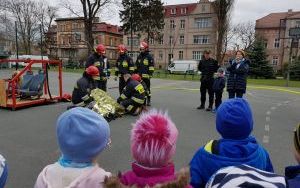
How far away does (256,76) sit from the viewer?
3825 cm

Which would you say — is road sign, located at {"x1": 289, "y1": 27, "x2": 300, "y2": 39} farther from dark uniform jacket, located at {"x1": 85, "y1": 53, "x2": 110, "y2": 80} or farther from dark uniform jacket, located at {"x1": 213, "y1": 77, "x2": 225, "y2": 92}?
dark uniform jacket, located at {"x1": 85, "y1": 53, "x2": 110, "y2": 80}

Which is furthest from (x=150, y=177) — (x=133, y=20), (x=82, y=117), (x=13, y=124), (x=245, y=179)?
(x=133, y=20)

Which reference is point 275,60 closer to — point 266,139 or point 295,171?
point 266,139

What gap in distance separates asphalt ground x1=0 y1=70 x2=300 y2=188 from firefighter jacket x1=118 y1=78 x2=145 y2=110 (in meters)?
0.63

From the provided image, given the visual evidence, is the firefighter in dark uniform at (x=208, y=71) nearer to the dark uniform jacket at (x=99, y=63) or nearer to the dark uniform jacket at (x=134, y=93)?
the dark uniform jacket at (x=134, y=93)

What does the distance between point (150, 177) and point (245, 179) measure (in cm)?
79

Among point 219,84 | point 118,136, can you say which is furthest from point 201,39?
point 118,136

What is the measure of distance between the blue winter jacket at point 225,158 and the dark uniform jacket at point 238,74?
6.64 meters

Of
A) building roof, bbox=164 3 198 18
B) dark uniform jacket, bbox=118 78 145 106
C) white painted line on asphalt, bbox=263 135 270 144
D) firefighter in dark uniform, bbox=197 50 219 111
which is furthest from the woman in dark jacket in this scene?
building roof, bbox=164 3 198 18

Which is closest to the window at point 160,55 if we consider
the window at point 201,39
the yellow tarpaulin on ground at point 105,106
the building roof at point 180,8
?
the window at point 201,39

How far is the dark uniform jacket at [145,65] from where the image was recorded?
35.9 feet

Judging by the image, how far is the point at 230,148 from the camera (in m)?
2.59

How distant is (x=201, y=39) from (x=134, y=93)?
66.6m

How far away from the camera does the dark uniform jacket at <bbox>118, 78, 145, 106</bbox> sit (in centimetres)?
938
